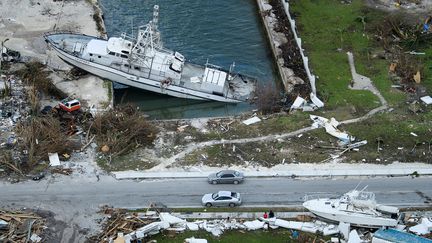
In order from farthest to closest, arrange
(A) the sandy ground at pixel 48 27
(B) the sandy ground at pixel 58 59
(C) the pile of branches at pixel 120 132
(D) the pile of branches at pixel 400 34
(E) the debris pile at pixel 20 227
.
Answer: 1. (D) the pile of branches at pixel 400 34
2. (A) the sandy ground at pixel 48 27
3. (C) the pile of branches at pixel 120 132
4. (B) the sandy ground at pixel 58 59
5. (E) the debris pile at pixel 20 227

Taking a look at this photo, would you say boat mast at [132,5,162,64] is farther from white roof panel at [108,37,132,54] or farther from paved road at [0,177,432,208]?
paved road at [0,177,432,208]

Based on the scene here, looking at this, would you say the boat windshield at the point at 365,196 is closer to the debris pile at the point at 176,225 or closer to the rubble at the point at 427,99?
the debris pile at the point at 176,225

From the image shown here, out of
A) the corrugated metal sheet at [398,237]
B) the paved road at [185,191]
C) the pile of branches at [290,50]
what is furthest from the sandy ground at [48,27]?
the corrugated metal sheet at [398,237]

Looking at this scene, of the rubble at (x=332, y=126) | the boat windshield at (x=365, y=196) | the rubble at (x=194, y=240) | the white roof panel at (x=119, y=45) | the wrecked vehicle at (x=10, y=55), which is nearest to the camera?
the rubble at (x=194, y=240)

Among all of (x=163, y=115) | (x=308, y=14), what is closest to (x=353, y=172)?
(x=163, y=115)

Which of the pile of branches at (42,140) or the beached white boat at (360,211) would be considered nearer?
the beached white boat at (360,211)

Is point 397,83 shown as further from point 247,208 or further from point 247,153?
point 247,208
